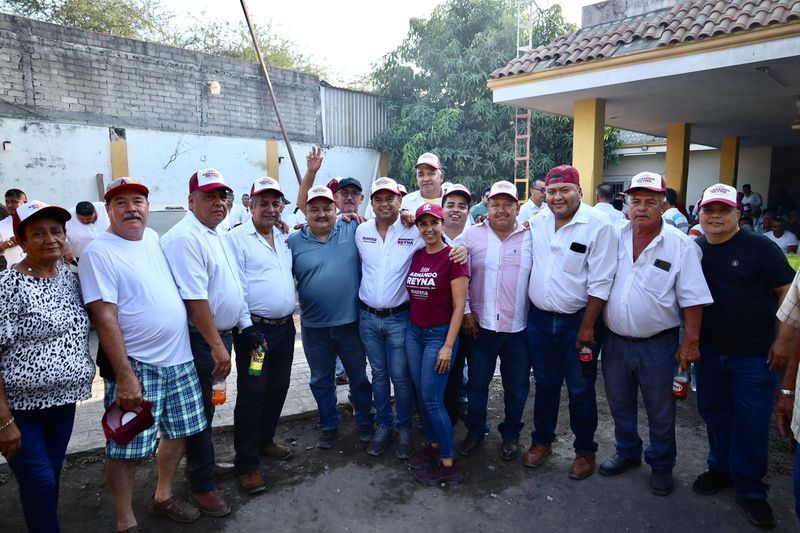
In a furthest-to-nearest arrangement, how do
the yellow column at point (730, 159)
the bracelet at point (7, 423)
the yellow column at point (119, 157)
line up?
the yellow column at point (730, 159) → the yellow column at point (119, 157) → the bracelet at point (7, 423)

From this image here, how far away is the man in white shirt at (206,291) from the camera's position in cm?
310

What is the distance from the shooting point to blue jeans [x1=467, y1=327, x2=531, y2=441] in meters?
3.88

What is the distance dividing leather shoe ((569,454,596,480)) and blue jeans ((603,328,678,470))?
0.26 metres

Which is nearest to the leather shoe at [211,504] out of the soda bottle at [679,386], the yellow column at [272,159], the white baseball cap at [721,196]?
the soda bottle at [679,386]

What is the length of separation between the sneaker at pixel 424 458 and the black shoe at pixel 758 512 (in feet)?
6.43

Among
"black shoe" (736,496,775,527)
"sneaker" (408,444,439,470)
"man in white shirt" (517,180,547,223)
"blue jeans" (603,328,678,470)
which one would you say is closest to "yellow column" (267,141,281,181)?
"man in white shirt" (517,180,547,223)

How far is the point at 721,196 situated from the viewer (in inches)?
126

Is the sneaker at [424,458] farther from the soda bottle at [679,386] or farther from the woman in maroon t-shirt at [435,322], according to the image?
the soda bottle at [679,386]

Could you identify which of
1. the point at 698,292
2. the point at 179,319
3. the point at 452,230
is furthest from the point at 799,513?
the point at 179,319

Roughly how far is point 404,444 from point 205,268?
200cm

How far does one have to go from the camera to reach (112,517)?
3295 millimetres

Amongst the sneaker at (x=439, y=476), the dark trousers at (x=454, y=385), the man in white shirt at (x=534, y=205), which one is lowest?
the sneaker at (x=439, y=476)

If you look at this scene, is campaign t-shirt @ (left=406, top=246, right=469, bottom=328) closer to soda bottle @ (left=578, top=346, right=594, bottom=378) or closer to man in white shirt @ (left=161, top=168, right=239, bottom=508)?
soda bottle @ (left=578, top=346, right=594, bottom=378)

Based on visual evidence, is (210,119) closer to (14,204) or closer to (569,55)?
(14,204)
